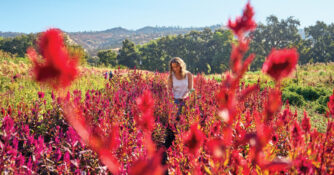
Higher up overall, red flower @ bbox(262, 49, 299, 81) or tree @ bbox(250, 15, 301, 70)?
tree @ bbox(250, 15, 301, 70)

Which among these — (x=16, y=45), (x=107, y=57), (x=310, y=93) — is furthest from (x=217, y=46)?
(x=16, y=45)

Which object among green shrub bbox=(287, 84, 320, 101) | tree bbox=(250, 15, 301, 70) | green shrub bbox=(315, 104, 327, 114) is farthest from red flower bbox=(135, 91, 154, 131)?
tree bbox=(250, 15, 301, 70)

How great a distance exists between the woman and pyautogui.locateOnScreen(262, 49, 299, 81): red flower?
385cm

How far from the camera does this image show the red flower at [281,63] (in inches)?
23.9

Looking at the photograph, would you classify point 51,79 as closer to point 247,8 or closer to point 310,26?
point 247,8

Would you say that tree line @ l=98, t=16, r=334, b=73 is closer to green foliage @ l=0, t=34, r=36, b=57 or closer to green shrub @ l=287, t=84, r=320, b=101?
green foliage @ l=0, t=34, r=36, b=57

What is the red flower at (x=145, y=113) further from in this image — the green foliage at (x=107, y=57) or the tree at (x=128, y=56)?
the green foliage at (x=107, y=57)

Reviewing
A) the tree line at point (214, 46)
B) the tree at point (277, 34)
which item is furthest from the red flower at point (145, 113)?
the tree at point (277, 34)

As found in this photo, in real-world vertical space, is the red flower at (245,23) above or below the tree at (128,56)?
above

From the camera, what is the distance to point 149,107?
0.73 metres

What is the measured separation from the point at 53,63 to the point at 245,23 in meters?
0.50

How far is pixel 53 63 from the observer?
440 millimetres

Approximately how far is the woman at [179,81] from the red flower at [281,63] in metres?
3.85

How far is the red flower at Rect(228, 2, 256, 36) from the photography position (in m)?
0.63
